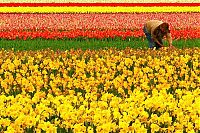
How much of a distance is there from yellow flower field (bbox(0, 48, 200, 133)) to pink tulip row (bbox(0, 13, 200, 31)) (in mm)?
10971

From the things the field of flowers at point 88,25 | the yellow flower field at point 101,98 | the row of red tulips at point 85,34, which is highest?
the field of flowers at point 88,25

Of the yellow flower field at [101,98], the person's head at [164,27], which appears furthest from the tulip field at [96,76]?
the person's head at [164,27]

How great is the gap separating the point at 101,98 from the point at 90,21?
1771 centimetres

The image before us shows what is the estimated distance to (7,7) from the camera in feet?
104

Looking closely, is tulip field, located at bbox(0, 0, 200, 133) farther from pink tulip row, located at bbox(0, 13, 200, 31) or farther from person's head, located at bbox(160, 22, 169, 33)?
person's head, located at bbox(160, 22, 169, 33)

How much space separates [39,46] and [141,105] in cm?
1138

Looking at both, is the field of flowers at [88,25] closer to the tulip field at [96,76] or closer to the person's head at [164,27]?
the tulip field at [96,76]

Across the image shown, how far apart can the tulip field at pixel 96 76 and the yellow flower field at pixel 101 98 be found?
0.04 feet

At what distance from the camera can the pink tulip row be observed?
23.9 metres

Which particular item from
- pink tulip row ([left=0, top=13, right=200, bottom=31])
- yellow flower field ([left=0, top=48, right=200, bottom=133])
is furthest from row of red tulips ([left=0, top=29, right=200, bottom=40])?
yellow flower field ([left=0, top=48, right=200, bottom=133])

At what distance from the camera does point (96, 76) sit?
440 inches

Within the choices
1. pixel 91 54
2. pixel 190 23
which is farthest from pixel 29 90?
pixel 190 23

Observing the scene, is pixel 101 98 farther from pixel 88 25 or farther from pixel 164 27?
pixel 88 25

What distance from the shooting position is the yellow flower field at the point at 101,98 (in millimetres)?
6590
